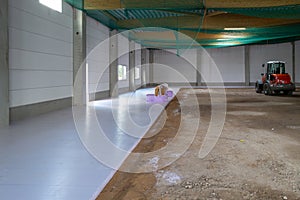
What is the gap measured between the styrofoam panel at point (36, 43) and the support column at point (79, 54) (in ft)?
1.13

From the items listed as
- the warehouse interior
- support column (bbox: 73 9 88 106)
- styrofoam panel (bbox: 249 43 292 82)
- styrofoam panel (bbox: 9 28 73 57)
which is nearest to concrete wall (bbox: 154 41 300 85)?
styrofoam panel (bbox: 249 43 292 82)

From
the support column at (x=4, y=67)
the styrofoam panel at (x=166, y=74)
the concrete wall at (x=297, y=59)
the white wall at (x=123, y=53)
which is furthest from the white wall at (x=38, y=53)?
the concrete wall at (x=297, y=59)

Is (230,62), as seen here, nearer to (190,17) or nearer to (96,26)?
(96,26)

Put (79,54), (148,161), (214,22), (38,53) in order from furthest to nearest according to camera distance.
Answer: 1. (214,22)
2. (79,54)
3. (38,53)
4. (148,161)

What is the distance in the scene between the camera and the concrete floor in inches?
105

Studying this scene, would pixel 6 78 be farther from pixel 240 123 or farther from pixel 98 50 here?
pixel 98 50

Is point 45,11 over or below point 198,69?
over

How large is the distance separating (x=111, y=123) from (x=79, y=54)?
4.04m

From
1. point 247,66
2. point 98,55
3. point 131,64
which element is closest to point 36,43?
point 98,55

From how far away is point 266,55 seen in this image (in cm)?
2322

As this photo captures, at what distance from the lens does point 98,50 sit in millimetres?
11789

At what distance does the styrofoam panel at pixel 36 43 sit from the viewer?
6.34 metres

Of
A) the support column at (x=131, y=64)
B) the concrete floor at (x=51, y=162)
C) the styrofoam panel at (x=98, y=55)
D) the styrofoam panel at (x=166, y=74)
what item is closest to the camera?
the concrete floor at (x=51, y=162)

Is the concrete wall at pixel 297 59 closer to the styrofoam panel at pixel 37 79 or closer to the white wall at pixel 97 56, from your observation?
the white wall at pixel 97 56
